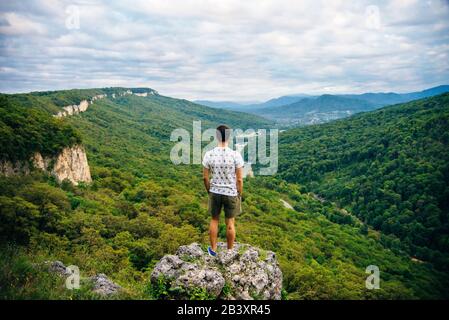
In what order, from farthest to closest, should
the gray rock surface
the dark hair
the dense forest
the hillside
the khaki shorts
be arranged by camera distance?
1. the hillside
2. the dense forest
3. the khaki shorts
4. the dark hair
5. the gray rock surface

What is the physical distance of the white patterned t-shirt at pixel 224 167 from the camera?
309 inches

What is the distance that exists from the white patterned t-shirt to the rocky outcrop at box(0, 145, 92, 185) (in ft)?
90.0

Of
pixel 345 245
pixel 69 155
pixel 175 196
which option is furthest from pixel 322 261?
pixel 69 155

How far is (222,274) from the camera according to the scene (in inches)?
323

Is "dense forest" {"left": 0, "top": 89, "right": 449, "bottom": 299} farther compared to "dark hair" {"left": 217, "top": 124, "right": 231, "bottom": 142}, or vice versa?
"dense forest" {"left": 0, "top": 89, "right": 449, "bottom": 299}

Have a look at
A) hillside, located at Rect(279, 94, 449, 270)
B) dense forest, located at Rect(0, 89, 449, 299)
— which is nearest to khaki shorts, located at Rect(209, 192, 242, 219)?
dense forest, located at Rect(0, 89, 449, 299)

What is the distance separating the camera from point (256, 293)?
26.9 ft

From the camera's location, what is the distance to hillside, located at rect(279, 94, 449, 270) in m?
60.3

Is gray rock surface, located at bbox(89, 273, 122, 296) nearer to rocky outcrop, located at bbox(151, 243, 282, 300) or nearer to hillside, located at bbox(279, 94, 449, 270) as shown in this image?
rocky outcrop, located at bbox(151, 243, 282, 300)

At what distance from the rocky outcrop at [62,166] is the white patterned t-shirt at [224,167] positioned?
1080 inches

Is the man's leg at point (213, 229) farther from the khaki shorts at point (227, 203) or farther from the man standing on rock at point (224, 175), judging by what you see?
the khaki shorts at point (227, 203)

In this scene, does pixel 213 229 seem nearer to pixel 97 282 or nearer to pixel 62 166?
pixel 97 282

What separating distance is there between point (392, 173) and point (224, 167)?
262 ft
